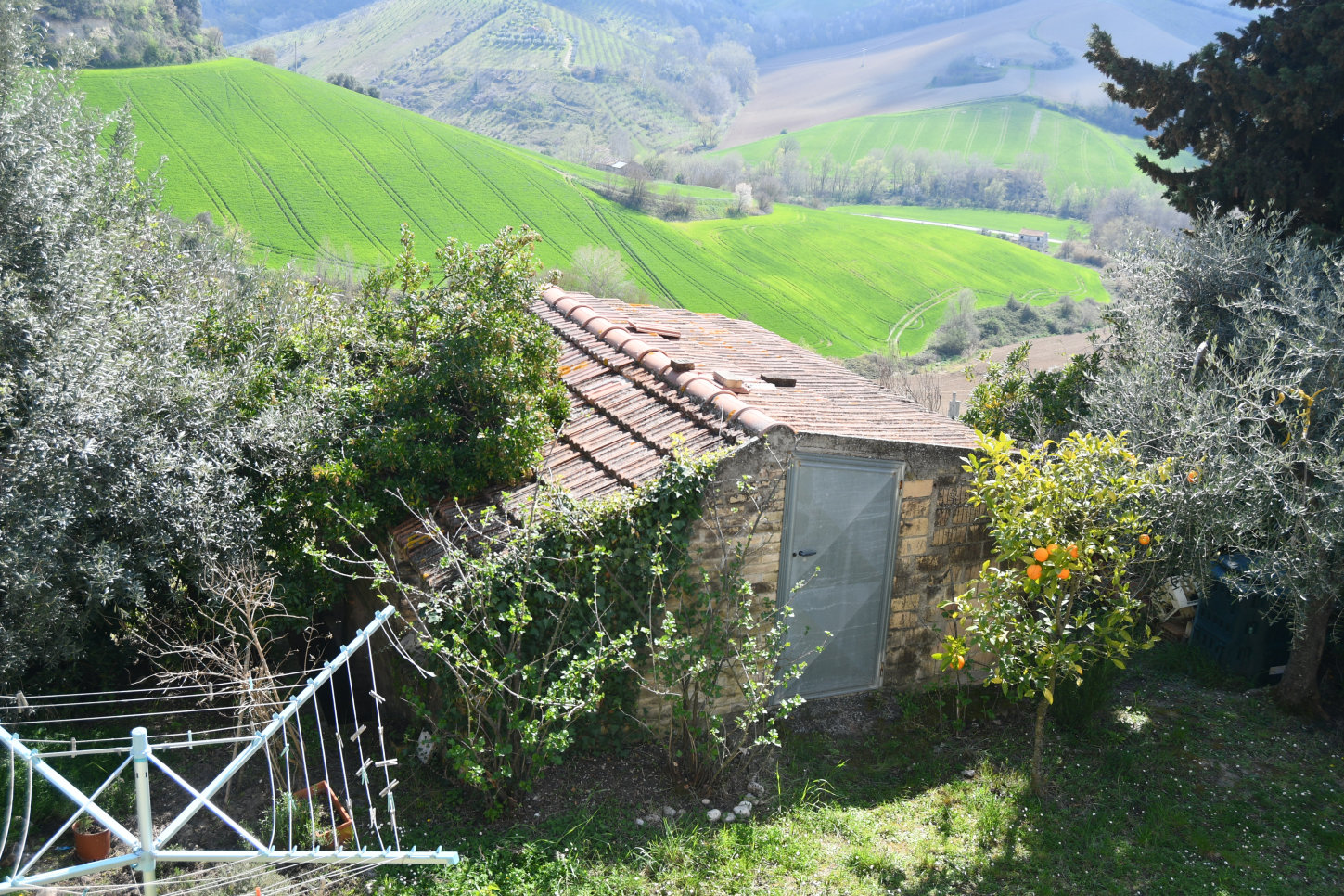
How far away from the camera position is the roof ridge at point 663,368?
7684 mm

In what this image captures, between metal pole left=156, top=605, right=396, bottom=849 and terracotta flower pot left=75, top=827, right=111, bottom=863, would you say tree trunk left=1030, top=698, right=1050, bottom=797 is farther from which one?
terracotta flower pot left=75, top=827, right=111, bottom=863

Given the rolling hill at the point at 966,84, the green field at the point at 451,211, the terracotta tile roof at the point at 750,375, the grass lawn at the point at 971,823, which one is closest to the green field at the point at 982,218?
the green field at the point at 451,211

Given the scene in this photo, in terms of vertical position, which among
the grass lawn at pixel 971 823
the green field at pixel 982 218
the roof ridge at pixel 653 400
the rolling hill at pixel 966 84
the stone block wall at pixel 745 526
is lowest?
the grass lawn at pixel 971 823

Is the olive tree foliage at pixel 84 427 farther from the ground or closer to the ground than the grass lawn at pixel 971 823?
farther from the ground

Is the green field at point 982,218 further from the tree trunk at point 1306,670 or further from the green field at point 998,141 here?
the tree trunk at point 1306,670

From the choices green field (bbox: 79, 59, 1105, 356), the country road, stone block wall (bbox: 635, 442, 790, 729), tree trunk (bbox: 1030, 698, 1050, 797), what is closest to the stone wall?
stone block wall (bbox: 635, 442, 790, 729)

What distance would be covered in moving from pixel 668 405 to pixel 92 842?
5.57 metres

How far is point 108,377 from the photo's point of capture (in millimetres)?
7684

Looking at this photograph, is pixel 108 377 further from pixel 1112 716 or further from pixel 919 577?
pixel 1112 716

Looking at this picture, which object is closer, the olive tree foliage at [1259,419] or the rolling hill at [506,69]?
the olive tree foliage at [1259,419]

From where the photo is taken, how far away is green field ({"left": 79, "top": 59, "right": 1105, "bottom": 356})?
60094mm

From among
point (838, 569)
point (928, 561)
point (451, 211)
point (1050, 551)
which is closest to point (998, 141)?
point (451, 211)

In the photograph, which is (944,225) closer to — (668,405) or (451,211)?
(451,211)

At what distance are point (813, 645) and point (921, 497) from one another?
1.67m
